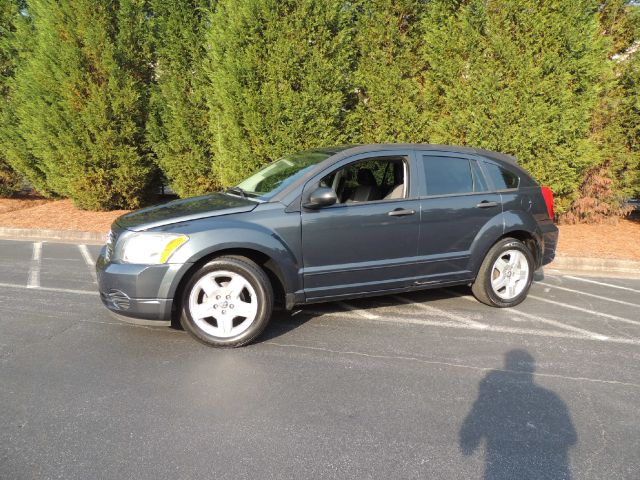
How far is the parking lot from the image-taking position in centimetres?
248

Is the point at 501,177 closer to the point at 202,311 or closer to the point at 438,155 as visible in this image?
the point at 438,155

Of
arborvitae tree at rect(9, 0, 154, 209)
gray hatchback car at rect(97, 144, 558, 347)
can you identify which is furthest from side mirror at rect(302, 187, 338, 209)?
arborvitae tree at rect(9, 0, 154, 209)

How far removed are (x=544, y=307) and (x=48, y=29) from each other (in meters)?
11.4

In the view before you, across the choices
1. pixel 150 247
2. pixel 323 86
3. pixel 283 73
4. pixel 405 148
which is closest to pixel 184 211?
pixel 150 247

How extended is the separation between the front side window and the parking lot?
1.20 meters

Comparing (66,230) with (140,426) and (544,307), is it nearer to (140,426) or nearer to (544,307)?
(140,426)

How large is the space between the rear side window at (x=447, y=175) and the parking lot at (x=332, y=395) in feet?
4.20

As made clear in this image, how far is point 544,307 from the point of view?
509 centimetres

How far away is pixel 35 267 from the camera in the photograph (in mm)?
6621

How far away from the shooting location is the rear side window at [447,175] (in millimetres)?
4691

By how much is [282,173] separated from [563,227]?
22.1 feet

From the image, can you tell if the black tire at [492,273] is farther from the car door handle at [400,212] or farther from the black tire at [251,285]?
the black tire at [251,285]

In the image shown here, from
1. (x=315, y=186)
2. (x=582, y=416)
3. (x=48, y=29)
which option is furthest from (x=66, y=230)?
(x=582, y=416)

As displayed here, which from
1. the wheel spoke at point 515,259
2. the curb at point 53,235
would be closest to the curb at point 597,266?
the wheel spoke at point 515,259
